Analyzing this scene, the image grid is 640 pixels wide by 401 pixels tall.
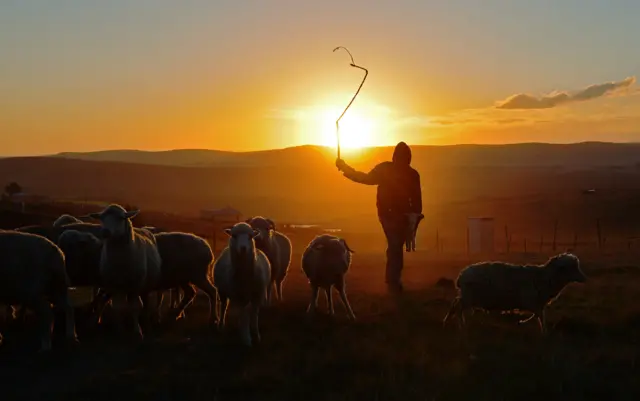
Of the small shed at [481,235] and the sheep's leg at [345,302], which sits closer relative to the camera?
the sheep's leg at [345,302]

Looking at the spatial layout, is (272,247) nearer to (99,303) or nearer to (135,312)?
(99,303)

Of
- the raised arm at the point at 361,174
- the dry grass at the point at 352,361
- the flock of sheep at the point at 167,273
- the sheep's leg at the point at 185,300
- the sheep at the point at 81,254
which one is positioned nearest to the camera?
the dry grass at the point at 352,361

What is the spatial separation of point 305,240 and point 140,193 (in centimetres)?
7003

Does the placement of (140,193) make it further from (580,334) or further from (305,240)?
(580,334)

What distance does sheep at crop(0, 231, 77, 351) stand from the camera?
34.6ft

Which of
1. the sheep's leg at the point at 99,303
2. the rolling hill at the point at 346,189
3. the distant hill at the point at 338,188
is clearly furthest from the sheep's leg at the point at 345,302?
the distant hill at the point at 338,188

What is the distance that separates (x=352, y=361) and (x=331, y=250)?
4.38 meters

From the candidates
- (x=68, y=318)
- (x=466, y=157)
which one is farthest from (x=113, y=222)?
(x=466, y=157)

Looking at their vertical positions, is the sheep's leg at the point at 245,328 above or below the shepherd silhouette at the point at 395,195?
below

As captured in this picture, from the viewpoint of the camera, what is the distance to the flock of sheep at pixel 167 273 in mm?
10727

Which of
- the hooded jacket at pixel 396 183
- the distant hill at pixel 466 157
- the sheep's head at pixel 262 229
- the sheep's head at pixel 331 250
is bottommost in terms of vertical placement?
the sheep's head at pixel 331 250

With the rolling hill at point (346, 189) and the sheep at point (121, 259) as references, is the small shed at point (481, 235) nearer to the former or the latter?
the rolling hill at point (346, 189)

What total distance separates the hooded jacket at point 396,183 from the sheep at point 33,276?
5729 mm

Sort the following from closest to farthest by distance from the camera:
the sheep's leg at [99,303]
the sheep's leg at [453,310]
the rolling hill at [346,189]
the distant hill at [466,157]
A: 1. the sheep's leg at [453,310]
2. the sheep's leg at [99,303]
3. the rolling hill at [346,189]
4. the distant hill at [466,157]
